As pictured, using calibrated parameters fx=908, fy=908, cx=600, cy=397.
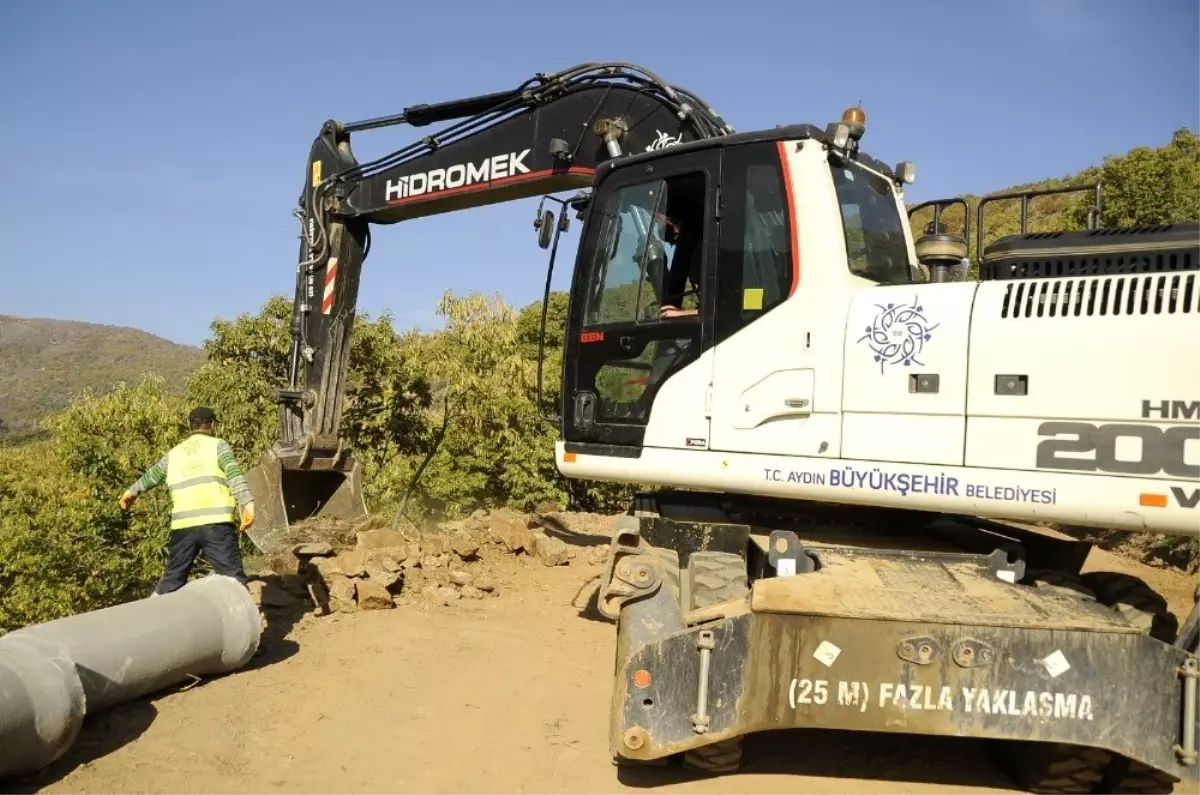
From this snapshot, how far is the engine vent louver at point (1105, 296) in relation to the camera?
395 cm

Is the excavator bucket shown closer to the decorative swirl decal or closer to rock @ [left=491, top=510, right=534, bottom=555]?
rock @ [left=491, top=510, right=534, bottom=555]

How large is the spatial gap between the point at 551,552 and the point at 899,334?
18.6 feet

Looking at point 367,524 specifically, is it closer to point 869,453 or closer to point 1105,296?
point 869,453

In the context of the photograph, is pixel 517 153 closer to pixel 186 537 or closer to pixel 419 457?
pixel 186 537

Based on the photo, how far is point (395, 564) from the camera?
8.18 m

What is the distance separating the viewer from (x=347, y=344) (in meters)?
8.42

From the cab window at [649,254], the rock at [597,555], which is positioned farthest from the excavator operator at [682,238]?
the rock at [597,555]

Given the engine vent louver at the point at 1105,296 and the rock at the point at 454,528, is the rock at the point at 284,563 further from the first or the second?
the engine vent louver at the point at 1105,296

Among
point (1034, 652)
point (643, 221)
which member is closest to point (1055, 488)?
point (1034, 652)

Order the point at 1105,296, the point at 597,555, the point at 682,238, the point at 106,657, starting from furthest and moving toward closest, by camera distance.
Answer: the point at 597,555 < the point at 682,238 < the point at 106,657 < the point at 1105,296

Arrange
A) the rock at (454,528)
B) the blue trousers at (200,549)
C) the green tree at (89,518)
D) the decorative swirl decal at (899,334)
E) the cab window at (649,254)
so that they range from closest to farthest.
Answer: the decorative swirl decal at (899,334)
the cab window at (649,254)
the blue trousers at (200,549)
the rock at (454,528)
the green tree at (89,518)

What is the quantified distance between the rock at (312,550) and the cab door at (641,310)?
132 inches

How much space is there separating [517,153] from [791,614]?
463 centimetres

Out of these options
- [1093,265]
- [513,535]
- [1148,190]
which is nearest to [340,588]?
[513,535]
